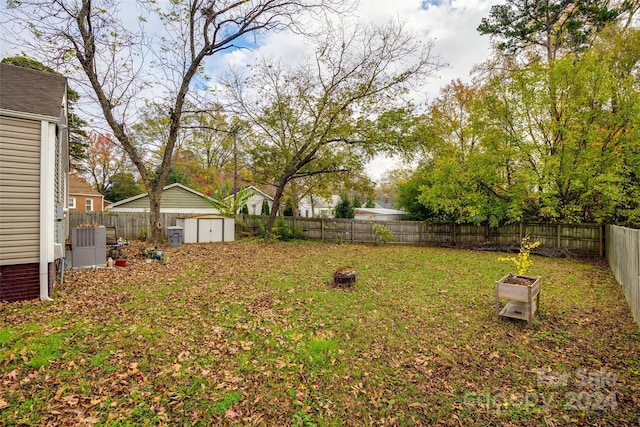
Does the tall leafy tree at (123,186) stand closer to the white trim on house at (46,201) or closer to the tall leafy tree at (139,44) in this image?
the tall leafy tree at (139,44)

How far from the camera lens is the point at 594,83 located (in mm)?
10977

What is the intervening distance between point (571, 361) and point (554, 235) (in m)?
11.3

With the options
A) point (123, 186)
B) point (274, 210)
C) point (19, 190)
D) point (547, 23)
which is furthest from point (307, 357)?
point (123, 186)

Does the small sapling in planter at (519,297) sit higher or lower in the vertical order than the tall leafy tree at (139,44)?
lower

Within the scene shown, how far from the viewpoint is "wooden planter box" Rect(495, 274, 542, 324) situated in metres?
4.76

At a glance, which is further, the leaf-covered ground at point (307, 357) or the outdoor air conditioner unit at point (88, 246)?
the outdoor air conditioner unit at point (88, 246)

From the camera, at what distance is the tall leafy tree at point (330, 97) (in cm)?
1226

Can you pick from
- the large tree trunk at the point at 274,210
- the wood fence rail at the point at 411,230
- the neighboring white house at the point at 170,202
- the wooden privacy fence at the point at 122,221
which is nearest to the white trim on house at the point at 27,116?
the wooden privacy fence at the point at 122,221

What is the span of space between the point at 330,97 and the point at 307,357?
11.5 m

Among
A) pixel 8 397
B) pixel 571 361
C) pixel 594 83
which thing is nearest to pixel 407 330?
pixel 571 361

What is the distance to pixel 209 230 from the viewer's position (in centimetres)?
1357

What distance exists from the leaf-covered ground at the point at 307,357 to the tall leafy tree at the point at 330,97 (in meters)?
8.43

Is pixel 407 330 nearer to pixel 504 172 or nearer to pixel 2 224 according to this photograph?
pixel 2 224

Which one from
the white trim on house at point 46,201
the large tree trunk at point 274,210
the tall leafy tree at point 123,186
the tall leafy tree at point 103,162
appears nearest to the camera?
the white trim on house at point 46,201
